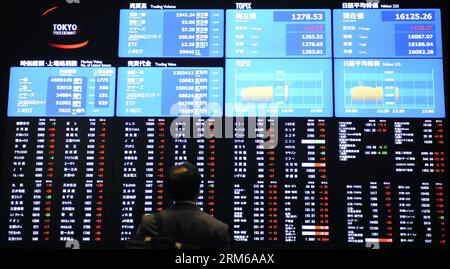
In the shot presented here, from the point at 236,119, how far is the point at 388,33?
4.06ft

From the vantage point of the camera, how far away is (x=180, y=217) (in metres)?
2.37

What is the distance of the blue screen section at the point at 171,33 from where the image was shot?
3.98 m

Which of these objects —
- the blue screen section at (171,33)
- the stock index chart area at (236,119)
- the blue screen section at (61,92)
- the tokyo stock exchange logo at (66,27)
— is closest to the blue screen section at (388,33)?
the stock index chart area at (236,119)

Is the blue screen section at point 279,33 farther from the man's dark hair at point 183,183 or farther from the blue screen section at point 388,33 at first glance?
the man's dark hair at point 183,183

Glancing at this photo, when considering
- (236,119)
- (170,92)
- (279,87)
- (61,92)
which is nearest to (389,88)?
(279,87)

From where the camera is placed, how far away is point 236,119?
12.7 feet

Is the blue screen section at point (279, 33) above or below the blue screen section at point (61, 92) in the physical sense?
above

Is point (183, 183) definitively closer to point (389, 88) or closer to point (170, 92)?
point (170, 92)

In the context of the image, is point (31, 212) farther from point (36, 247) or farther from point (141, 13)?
point (141, 13)

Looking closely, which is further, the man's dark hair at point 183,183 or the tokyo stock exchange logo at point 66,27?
the tokyo stock exchange logo at point 66,27

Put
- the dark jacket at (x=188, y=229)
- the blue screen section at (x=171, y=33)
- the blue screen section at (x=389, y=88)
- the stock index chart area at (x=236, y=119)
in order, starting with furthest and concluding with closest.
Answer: the blue screen section at (x=171, y=33)
the blue screen section at (x=389, y=88)
the stock index chart area at (x=236, y=119)
the dark jacket at (x=188, y=229)
